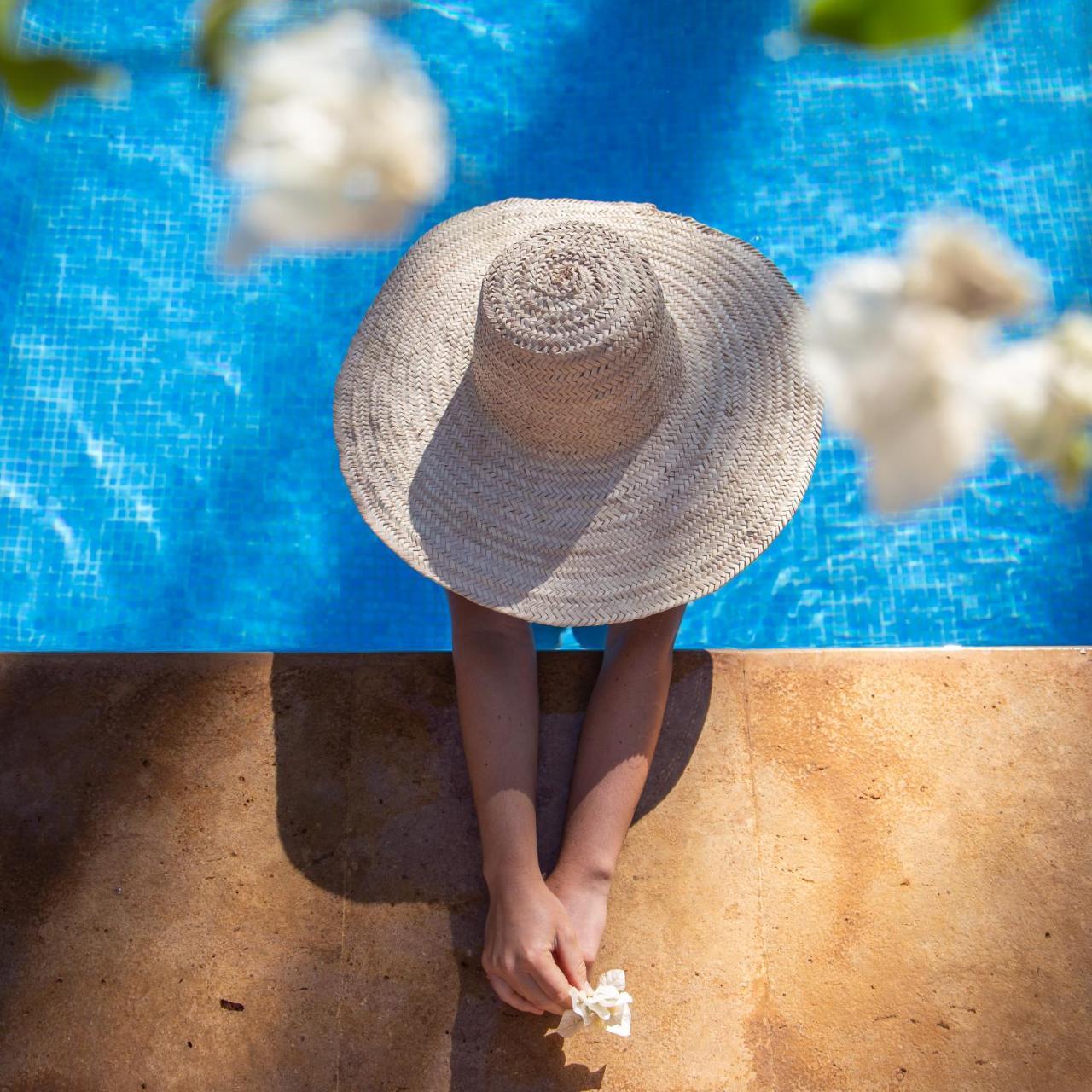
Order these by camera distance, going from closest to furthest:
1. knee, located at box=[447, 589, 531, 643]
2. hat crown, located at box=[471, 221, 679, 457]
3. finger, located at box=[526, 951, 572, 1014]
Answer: hat crown, located at box=[471, 221, 679, 457] < finger, located at box=[526, 951, 572, 1014] < knee, located at box=[447, 589, 531, 643]

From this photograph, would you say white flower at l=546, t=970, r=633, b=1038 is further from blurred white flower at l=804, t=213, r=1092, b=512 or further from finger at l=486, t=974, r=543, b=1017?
blurred white flower at l=804, t=213, r=1092, b=512

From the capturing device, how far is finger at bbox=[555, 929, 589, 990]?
1.81 meters

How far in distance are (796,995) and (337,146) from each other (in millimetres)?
1850

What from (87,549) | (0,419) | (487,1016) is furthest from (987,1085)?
(0,419)

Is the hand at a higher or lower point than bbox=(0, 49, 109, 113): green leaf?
lower

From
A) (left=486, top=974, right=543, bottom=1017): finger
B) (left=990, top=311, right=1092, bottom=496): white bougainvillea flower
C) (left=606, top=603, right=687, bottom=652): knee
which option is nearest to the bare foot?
(left=486, top=974, right=543, bottom=1017): finger

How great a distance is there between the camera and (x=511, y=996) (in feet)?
6.07

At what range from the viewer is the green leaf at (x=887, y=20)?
326mm

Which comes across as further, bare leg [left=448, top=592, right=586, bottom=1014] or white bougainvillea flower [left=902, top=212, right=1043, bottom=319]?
bare leg [left=448, top=592, right=586, bottom=1014]

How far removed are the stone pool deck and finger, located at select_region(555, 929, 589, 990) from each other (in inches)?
6.1

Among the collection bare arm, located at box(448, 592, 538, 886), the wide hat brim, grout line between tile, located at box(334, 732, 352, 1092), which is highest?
the wide hat brim

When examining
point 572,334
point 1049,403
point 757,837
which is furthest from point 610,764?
point 1049,403

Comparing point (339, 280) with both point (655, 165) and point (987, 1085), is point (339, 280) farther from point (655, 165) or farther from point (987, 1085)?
point (987, 1085)

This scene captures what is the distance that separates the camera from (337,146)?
399 millimetres
